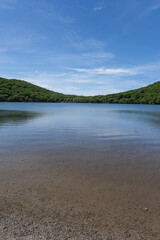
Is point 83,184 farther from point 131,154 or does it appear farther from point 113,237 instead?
point 131,154

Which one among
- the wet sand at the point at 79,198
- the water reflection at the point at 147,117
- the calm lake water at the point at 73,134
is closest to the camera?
the wet sand at the point at 79,198

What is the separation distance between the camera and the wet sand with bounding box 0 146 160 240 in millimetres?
3926

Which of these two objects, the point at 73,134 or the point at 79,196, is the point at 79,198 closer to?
the point at 79,196

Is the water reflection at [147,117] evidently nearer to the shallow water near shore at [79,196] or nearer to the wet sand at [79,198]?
the shallow water near shore at [79,196]

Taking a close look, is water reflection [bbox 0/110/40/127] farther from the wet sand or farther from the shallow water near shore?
the wet sand

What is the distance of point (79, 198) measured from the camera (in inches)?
207

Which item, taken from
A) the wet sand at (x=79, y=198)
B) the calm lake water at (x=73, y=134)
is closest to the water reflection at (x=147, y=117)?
the calm lake water at (x=73, y=134)

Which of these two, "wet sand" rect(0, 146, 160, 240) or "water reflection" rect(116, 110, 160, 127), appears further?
"water reflection" rect(116, 110, 160, 127)

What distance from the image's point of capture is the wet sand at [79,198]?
393 centimetres

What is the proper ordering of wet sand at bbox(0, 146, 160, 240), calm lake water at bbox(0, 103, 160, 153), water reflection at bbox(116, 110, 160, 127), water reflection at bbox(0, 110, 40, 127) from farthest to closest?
water reflection at bbox(116, 110, 160, 127) → water reflection at bbox(0, 110, 40, 127) → calm lake water at bbox(0, 103, 160, 153) → wet sand at bbox(0, 146, 160, 240)

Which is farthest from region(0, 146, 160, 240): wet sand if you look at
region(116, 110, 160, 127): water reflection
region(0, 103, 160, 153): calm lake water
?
region(116, 110, 160, 127): water reflection

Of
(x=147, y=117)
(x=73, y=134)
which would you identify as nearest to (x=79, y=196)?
(x=73, y=134)

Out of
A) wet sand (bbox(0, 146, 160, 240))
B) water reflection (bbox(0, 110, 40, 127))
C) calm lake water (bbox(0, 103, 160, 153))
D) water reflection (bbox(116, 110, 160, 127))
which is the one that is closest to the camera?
wet sand (bbox(0, 146, 160, 240))

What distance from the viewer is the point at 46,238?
366 centimetres
